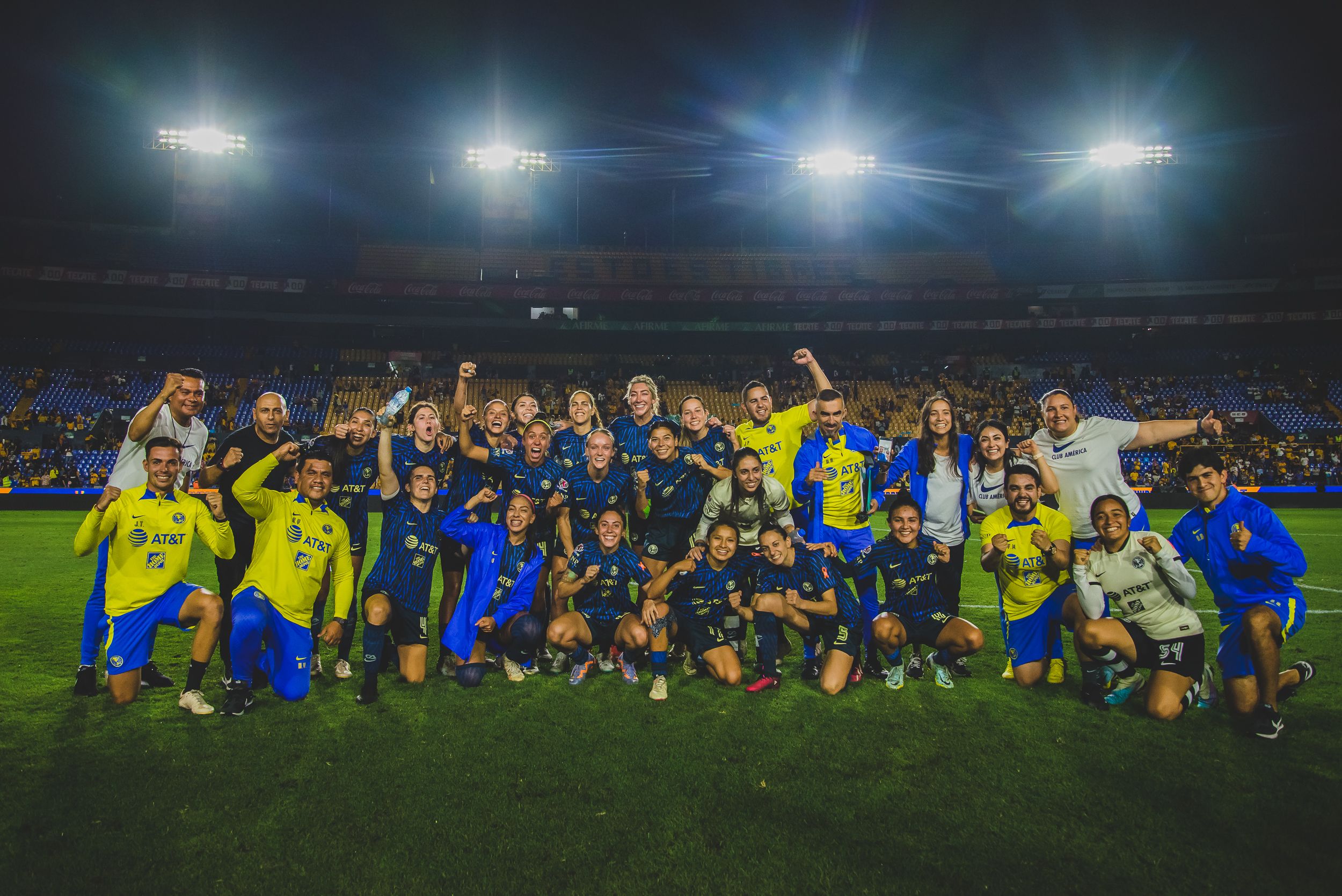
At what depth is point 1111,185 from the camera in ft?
119

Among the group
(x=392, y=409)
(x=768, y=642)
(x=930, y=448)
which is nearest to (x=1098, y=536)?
(x=930, y=448)

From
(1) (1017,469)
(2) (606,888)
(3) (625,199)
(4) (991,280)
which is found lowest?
(2) (606,888)

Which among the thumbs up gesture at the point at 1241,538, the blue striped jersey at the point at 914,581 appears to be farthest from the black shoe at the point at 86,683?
the thumbs up gesture at the point at 1241,538

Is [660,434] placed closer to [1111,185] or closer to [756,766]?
[756,766]

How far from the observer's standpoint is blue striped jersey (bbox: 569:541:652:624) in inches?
211

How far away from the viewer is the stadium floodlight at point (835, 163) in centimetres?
3591

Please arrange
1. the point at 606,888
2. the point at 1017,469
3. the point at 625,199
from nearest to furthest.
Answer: the point at 606,888, the point at 1017,469, the point at 625,199

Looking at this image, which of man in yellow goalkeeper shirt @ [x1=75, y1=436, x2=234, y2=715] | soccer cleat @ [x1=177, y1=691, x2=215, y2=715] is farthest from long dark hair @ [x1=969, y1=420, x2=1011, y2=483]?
soccer cleat @ [x1=177, y1=691, x2=215, y2=715]

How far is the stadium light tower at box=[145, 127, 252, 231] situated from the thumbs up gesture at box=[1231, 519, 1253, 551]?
133ft

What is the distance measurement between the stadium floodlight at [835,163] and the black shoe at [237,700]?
1462 inches

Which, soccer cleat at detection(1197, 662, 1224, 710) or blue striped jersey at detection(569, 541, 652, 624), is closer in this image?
soccer cleat at detection(1197, 662, 1224, 710)

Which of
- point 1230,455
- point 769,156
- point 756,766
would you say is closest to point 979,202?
point 769,156

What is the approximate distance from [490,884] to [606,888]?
443 millimetres

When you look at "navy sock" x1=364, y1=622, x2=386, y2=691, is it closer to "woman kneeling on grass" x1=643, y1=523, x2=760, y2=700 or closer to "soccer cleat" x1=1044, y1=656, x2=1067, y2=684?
"woman kneeling on grass" x1=643, y1=523, x2=760, y2=700
